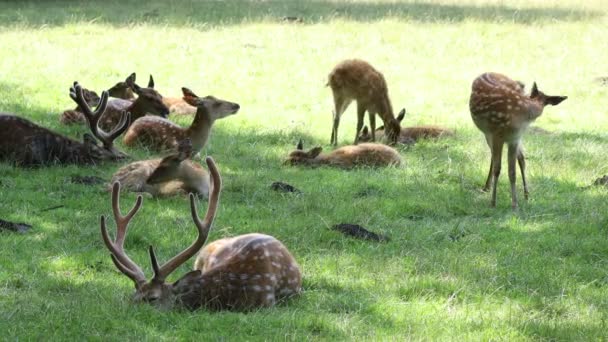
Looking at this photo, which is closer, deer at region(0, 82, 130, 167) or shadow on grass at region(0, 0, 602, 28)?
deer at region(0, 82, 130, 167)

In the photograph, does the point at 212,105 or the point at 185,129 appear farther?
the point at 185,129

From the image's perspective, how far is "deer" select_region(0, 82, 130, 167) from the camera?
1017 cm

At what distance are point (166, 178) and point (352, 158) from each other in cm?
238

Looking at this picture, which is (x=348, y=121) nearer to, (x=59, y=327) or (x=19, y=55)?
(x=19, y=55)

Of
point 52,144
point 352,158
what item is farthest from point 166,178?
point 352,158

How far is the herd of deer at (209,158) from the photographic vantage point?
19.8ft

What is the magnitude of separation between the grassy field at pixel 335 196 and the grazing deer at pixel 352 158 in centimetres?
22

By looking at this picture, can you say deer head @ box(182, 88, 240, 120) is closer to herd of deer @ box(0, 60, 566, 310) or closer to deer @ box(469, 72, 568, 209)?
herd of deer @ box(0, 60, 566, 310)

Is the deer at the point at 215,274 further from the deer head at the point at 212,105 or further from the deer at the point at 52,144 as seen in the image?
the deer head at the point at 212,105

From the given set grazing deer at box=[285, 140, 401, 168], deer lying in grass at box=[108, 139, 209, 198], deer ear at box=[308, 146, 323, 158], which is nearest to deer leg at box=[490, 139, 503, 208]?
grazing deer at box=[285, 140, 401, 168]

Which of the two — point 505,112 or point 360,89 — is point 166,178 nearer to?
point 505,112

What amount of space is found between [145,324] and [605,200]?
5.02m

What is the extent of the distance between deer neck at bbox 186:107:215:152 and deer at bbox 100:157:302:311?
4313mm

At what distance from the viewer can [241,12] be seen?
72.8ft
